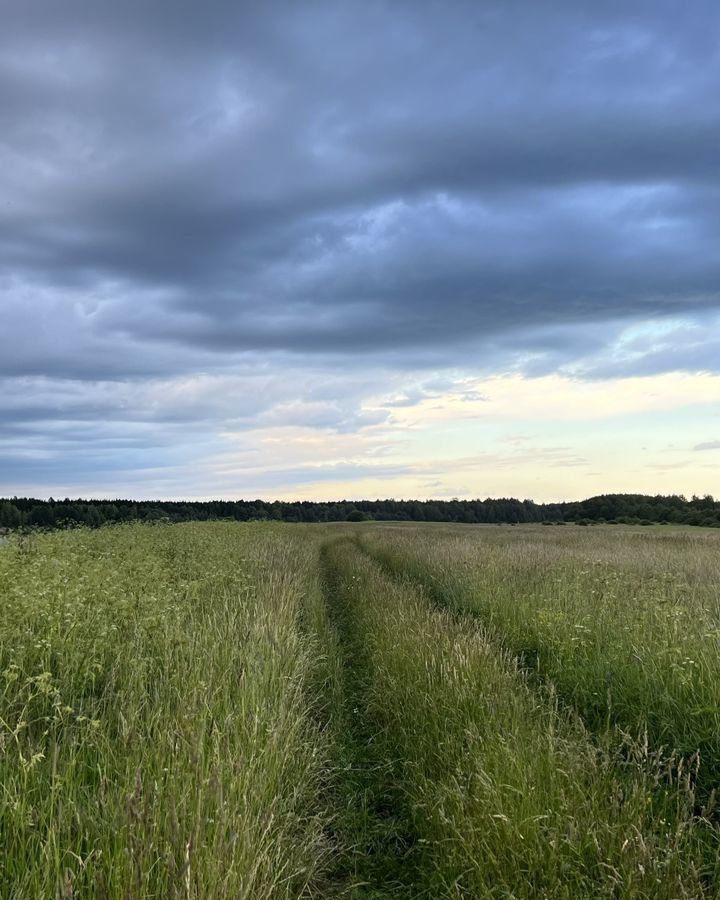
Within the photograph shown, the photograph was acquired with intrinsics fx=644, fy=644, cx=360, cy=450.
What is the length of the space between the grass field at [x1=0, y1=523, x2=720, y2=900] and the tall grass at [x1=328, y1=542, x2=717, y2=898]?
0.03 metres

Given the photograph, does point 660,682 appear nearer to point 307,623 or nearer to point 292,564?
point 307,623

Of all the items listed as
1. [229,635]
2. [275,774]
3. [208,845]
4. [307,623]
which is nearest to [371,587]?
[307,623]

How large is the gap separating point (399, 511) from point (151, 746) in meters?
129

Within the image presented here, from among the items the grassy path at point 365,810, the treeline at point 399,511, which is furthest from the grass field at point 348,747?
the treeline at point 399,511

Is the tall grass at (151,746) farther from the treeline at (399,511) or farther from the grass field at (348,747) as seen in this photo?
A: the treeline at (399,511)

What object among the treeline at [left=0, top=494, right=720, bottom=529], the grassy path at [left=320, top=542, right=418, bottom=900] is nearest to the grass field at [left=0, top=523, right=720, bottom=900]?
the grassy path at [left=320, top=542, right=418, bottom=900]

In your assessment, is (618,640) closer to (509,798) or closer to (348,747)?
(348,747)

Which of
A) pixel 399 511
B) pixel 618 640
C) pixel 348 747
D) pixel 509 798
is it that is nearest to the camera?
pixel 509 798

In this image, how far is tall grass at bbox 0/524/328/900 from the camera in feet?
10.4

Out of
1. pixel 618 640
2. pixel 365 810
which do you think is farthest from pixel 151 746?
pixel 618 640

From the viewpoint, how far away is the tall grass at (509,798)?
3736 millimetres

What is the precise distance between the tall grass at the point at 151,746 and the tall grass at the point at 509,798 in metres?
0.88

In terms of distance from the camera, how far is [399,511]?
436 feet

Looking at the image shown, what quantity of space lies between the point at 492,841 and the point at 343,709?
388 cm
